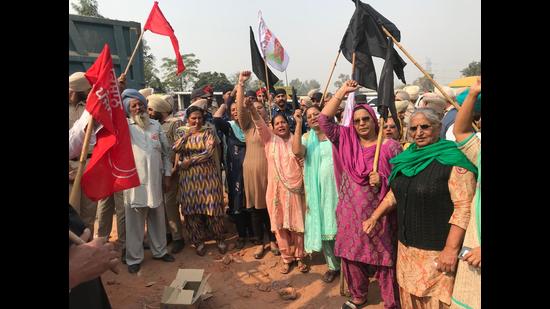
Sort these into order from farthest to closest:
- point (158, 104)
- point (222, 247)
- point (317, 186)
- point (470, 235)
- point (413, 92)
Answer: point (413, 92)
point (158, 104)
point (222, 247)
point (317, 186)
point (470, 235)

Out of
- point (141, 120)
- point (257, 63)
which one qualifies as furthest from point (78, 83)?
point (257, 63)

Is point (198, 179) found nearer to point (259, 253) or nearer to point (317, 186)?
point (259, 253)

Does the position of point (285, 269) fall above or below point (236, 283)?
above

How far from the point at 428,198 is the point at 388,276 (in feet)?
3.86

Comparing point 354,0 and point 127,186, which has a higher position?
point 354,0

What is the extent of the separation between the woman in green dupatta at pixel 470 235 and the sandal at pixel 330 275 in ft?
6.42

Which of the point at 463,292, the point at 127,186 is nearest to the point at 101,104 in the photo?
the point at 127,186

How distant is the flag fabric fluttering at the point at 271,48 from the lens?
4816mm

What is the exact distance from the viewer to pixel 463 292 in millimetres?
2084

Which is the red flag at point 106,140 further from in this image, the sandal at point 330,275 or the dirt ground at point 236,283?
the sandal at point 330,275

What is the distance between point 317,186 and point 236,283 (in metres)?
1.56

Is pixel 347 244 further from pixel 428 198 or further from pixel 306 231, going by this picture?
pixel 428 198

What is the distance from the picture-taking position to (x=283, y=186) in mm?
4172

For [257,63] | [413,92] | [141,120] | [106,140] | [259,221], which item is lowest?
[259,221]
